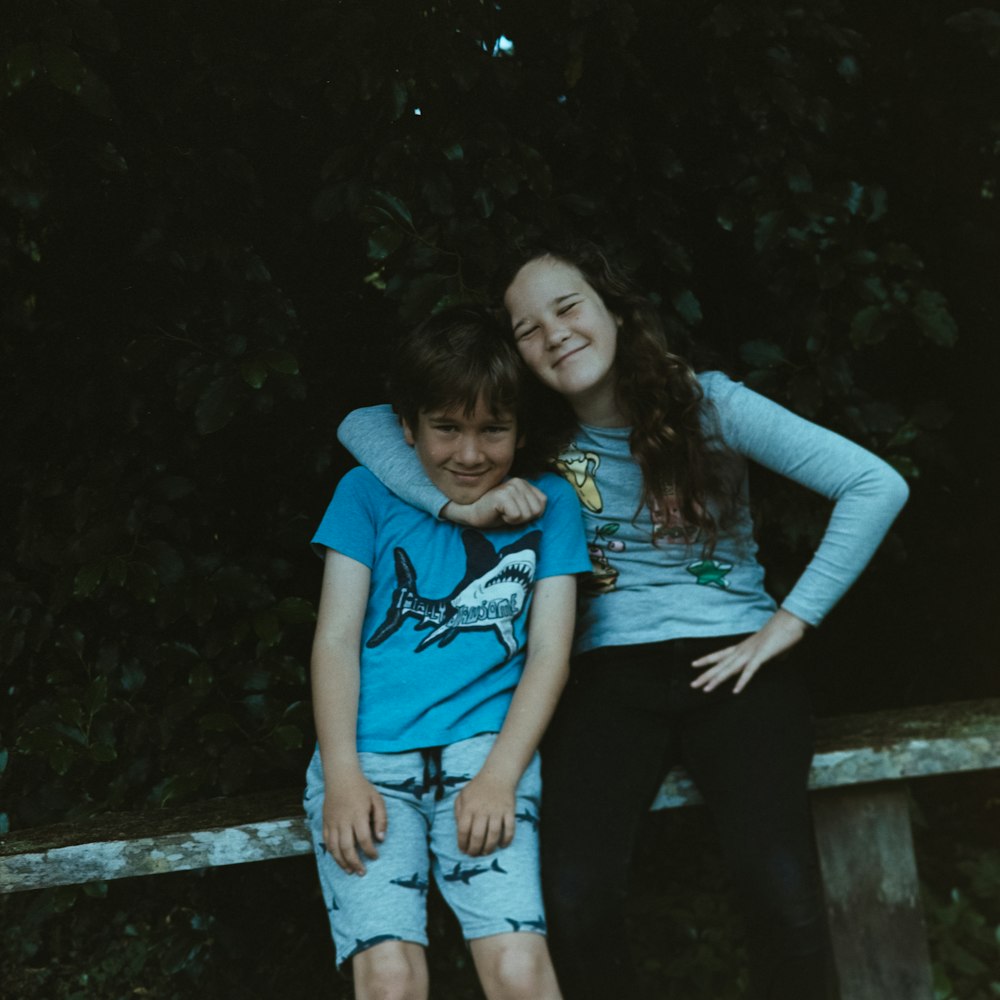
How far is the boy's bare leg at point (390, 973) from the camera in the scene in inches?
57.6

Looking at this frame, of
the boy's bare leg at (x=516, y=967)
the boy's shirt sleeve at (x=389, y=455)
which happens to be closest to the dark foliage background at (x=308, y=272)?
the boy's shirt sleeve at (x=389, y=455)

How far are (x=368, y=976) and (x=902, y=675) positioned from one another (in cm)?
179

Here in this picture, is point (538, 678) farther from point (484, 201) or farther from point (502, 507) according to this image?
point (484, 201)

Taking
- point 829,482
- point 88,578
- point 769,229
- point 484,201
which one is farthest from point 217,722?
point 769,229

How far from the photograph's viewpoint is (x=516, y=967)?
4.86 feet

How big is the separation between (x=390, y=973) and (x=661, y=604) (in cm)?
76

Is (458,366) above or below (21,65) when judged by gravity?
below

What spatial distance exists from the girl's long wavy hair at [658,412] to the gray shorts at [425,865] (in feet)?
1.75

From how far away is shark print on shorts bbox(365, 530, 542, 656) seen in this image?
1.75 meters

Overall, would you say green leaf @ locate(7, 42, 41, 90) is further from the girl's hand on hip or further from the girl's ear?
the girl's hand on hip

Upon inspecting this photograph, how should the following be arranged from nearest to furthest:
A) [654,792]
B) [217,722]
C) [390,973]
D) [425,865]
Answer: [390,973] → [425,865] → [654,792] → [217,722]

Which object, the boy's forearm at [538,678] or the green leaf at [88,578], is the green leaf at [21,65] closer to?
the green leaf at [88,578]

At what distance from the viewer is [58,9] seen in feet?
5.16

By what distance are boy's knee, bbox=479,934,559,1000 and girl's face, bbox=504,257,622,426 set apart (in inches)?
36.5
